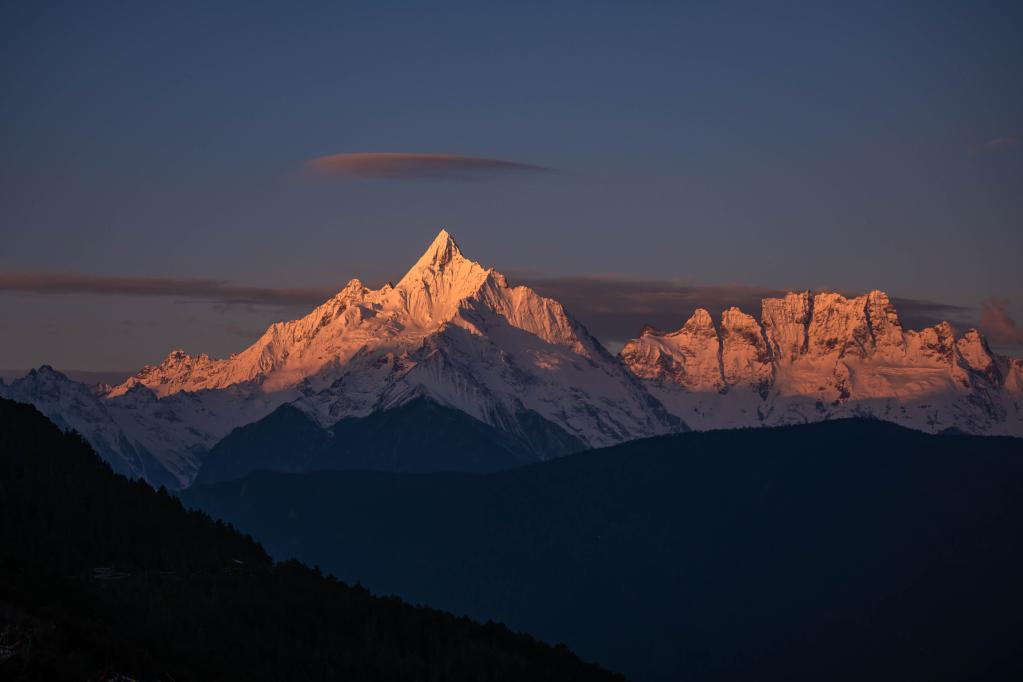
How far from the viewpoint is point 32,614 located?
194250 millimetres

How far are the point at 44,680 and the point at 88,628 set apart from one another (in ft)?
136

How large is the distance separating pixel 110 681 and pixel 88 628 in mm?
35821

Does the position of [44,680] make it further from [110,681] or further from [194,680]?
[194,680]

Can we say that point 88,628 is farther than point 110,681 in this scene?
Yes

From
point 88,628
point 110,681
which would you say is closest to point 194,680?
point 88,628

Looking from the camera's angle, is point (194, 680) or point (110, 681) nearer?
point (110, 681)

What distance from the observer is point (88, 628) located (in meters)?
196

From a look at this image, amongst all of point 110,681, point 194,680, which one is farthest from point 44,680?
point 194,680

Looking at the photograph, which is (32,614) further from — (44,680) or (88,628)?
(44,680)

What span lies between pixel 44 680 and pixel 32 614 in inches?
1593

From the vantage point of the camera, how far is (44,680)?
155 m

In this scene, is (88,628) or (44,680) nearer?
(44,680)

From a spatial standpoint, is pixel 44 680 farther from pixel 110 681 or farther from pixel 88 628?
pixel 88 628

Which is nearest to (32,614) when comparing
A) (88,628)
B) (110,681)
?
(88,628)
